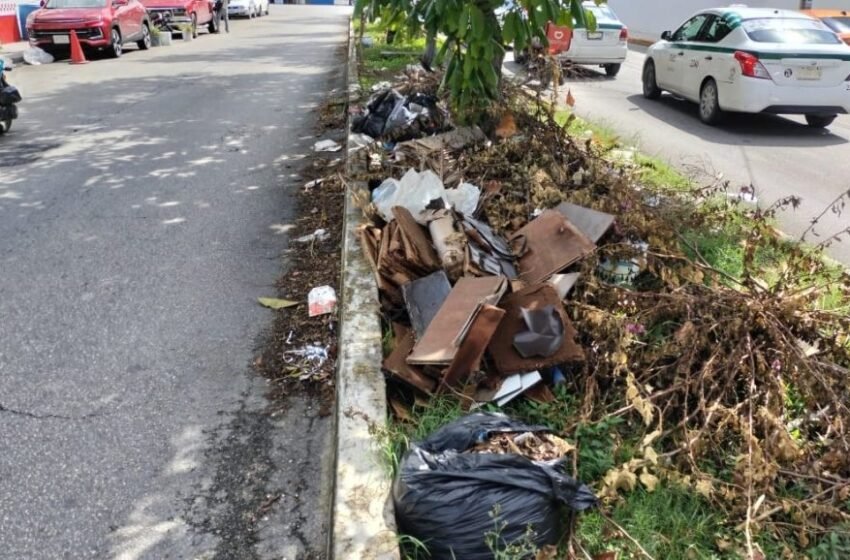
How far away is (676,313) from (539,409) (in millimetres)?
957

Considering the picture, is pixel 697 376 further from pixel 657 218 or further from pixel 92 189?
pixel 92 189

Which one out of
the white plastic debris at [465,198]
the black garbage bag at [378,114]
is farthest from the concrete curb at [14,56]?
the white plastic debris at [465,198]

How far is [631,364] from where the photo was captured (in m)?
3.53

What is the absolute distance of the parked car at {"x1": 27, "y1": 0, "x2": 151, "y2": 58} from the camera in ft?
58.7

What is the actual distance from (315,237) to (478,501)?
13.0 feet

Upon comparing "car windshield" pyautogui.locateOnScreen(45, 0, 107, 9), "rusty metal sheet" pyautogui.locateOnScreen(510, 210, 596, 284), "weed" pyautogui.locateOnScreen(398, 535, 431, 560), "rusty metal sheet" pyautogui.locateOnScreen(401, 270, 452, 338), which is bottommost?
"weed" pyautogui.locateOnScreen(398, 535, 431, 560)

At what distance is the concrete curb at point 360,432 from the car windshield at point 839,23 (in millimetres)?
16211

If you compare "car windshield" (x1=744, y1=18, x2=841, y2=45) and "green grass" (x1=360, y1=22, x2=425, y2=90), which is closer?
"car windshield" (x1=744, y1=18, x2=841, y2=45)

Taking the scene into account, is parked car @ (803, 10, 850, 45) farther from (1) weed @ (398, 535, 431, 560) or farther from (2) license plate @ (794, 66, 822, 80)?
(1) weed @ (398, 535, 431, 560)

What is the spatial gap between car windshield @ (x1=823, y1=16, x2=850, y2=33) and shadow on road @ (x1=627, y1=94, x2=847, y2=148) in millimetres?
6077

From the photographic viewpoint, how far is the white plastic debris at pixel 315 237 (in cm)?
611

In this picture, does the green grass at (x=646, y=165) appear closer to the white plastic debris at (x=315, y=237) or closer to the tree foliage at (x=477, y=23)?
the tree foliage at (x=477, y=23)

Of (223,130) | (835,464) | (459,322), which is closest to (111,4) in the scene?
(223,130)

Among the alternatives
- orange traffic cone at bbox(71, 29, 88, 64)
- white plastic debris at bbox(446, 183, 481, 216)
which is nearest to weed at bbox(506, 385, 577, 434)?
white plastic debris at bbox(446, 183, 481, 216)
